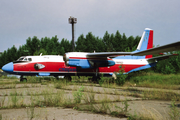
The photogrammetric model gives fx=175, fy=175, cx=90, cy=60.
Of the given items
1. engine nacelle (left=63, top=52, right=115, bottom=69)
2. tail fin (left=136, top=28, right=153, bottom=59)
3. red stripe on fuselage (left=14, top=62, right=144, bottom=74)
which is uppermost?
tail fin (left=136, top=28, right=153, bottom=59)

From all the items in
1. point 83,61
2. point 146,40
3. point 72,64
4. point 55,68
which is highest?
point 146,40

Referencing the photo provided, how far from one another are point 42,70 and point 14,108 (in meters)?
12.7

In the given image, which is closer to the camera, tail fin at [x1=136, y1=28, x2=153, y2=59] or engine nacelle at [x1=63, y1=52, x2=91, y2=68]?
engine nacelle at [x1=63, y1=52, x2=91, y2=68]

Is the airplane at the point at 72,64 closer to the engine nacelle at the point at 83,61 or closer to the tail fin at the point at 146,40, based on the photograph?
the engine nacelle at the point at 83,61

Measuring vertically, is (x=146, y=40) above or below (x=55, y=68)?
above

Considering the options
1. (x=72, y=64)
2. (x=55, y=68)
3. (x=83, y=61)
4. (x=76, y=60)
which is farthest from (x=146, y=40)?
(x=55, y=68)

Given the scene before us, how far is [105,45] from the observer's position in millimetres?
60156

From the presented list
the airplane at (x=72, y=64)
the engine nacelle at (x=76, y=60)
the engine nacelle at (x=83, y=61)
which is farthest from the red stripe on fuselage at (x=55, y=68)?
the engine nacelle at (x=76, y=60)

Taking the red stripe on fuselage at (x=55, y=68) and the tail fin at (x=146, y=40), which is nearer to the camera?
the red stripe on fuselage at (x=55, y=68)

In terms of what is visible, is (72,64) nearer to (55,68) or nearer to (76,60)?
(76,60)

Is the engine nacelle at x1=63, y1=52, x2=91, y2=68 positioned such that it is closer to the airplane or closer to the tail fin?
the airplane

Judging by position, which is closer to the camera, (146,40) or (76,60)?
(76,60)

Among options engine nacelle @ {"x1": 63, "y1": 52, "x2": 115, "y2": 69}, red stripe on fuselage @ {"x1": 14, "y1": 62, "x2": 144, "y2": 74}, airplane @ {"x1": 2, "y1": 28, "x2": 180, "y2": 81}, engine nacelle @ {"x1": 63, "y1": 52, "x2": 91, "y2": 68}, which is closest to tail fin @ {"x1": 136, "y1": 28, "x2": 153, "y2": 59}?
airplane @ {"x1": 2, "y1": 28, "x2": 180, "y2": 81}

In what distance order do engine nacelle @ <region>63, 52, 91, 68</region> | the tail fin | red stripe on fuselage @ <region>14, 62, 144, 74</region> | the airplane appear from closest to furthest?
engine nacelle @ <region>63, 52, 91, 68</region> < the airplane < red stripe on fuselage @ <region>14, 62, 144, 74</region> < the tail fin
